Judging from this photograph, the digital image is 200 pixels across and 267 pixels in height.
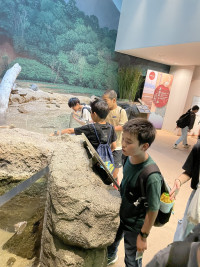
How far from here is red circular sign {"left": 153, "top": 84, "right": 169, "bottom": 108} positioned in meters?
8.22

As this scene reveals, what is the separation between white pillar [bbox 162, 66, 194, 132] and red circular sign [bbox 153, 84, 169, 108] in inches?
23.3

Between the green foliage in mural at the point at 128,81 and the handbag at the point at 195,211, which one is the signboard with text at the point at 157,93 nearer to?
the green foliage in mural at the point at 128,81

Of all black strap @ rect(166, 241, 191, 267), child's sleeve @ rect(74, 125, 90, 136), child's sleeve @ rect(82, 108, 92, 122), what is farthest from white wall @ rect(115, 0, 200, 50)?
black strap @ rect(166, 241, 191, 267)

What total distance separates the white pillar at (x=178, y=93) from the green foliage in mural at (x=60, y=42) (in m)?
2.91

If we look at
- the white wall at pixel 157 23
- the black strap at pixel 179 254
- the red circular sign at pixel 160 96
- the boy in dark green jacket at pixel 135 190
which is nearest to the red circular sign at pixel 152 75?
the red circular sign at pixel 160 96

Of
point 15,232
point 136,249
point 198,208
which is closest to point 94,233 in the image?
point 136,249

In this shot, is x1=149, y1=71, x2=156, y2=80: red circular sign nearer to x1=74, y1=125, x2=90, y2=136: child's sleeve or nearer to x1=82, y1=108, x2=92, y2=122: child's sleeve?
x1=82, y1=108, x2=92, y2=122: child's sleeve

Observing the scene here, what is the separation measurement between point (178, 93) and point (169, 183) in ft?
19.6

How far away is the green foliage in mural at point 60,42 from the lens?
5969 mm

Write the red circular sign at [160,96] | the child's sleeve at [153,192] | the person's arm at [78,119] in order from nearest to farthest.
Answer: the child's sleeve at [153,192] < the person's arm at [78,119] < the red circular sign at [160,96]

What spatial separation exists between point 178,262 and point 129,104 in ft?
23.2

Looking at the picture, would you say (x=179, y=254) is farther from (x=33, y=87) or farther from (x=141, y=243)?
(x=33, y=87)

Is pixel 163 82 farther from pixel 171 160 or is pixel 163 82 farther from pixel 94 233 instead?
pixel 94 233

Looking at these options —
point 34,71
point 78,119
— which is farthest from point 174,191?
point 34,71
